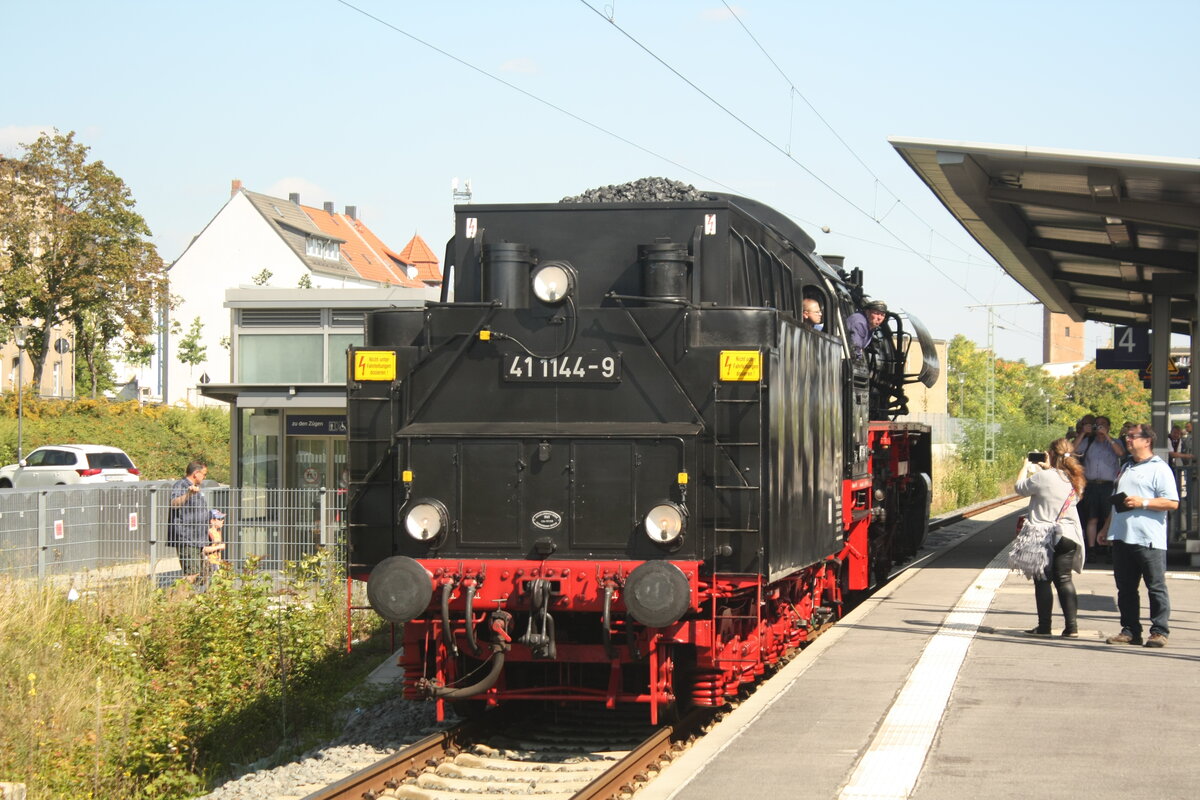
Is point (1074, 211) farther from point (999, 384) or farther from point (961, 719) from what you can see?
point (999, 384)

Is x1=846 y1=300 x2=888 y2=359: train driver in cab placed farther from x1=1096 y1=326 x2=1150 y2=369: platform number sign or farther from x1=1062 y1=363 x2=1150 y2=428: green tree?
x1=1062 y1=363 x2=1150 y2=428: green tree

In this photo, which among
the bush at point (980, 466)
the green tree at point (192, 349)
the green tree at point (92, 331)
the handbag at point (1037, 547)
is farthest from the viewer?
the green tree at point (192, 349)

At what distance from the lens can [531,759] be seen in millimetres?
8297

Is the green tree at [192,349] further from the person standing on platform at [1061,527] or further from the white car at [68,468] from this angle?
the person standing on platform at [1061,527]

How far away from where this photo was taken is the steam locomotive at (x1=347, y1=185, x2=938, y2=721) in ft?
26.1

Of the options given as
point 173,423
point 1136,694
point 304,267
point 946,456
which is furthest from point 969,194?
point 304,267

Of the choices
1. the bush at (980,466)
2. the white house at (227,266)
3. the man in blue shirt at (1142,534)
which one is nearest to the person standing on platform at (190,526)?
the man in blue shirt at (1142,534)

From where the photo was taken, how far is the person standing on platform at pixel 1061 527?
36.2 ft

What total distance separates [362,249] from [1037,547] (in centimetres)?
8375

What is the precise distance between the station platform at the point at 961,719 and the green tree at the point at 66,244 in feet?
129

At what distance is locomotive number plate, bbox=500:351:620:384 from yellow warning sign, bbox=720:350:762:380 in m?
0.65

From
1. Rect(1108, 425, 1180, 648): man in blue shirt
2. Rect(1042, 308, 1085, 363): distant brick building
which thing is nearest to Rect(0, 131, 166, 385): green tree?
Rect(1108, 425, 1180, 648): man in blue shirt

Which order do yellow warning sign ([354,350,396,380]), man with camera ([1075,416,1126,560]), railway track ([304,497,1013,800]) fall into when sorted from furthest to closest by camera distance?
man with camera ([1075,416,1126,560]), yellow warning sign ([354,350,396,380]), railway track ([304,497,1013,800])

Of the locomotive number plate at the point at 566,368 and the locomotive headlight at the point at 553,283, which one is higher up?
the locomotive headlight at the point at 553,283
